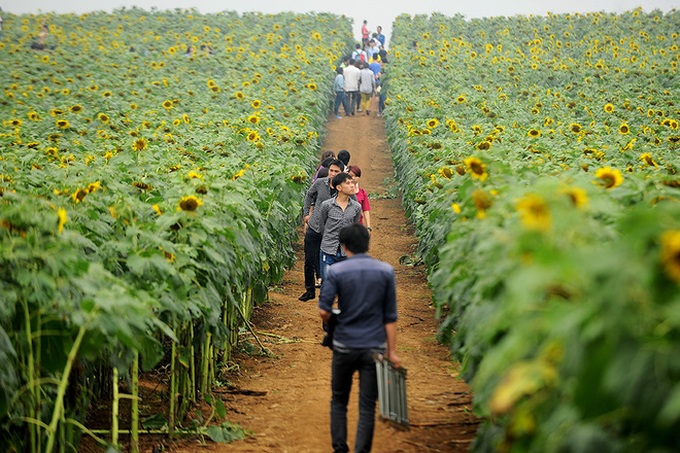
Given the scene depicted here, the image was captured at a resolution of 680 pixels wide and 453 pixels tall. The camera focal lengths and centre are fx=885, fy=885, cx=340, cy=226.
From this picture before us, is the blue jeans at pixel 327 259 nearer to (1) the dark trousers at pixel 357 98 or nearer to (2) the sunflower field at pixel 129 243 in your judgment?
(2) the sunflower field at pixel 129 243

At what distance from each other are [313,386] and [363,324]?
2406mm

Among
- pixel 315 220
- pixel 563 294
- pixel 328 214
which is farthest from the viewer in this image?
pixel 315 220

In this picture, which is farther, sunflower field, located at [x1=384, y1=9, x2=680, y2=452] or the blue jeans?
the blue jeans

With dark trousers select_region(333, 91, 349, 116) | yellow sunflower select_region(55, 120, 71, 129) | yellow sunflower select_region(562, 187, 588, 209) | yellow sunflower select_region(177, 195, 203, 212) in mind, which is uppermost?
dark trousers select_region(333, 91, 349, 116)

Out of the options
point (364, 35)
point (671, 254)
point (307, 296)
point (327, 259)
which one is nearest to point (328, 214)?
point (327, 259)

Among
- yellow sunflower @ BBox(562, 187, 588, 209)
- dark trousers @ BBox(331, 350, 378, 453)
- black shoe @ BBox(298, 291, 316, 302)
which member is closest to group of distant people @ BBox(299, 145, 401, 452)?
dark trousers @ BBox(331, 350, 378, 453)

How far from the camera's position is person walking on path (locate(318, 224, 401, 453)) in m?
5.45

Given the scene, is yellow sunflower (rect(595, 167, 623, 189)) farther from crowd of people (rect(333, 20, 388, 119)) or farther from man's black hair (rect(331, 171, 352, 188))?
crowd of people (rect(333, 20, 388, 119))

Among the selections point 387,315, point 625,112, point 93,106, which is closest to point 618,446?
point 387,315

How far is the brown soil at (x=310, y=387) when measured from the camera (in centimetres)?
630

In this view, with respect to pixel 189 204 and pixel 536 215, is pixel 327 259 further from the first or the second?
pixel 536 215

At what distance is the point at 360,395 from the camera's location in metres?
5.53

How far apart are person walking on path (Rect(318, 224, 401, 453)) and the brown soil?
0.58m

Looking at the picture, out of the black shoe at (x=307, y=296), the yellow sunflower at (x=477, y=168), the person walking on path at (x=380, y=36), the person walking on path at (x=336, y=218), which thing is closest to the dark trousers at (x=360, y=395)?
the yellow sunflower at (x=477, y=168)
